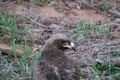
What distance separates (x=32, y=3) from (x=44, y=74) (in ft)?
12.2

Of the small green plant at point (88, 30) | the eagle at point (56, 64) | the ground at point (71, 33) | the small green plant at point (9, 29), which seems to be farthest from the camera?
the small green plant at point (88, 30)

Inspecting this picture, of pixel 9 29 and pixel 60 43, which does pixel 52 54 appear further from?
pixel 9 29

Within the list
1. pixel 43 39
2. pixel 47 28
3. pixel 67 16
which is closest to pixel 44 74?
pixel 43 39

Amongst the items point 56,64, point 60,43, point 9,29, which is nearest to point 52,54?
point 60,43

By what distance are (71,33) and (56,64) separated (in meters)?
2.42

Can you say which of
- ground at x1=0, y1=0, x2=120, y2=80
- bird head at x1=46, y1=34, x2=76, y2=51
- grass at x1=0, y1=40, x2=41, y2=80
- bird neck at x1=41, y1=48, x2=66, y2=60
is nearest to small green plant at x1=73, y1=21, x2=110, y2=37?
ground at x1=0, y1=0, x2=120, y2=80

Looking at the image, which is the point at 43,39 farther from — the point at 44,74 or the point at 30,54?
the point at 44,74

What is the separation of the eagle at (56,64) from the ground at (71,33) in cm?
66

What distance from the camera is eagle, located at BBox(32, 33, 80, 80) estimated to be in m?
5.32

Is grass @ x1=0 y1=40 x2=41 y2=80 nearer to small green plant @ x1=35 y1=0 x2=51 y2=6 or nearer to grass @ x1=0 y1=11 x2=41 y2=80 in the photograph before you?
grass @ x1=0 y1=11 x2=41 y2=80

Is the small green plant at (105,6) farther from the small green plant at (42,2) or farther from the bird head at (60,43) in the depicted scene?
the bird head at (60,43)

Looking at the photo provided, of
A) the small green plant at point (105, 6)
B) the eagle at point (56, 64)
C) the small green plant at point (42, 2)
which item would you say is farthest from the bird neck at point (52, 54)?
the small green plant at point (105, 6)

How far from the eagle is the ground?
26.1 inches

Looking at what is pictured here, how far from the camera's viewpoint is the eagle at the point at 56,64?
5.32 metres
